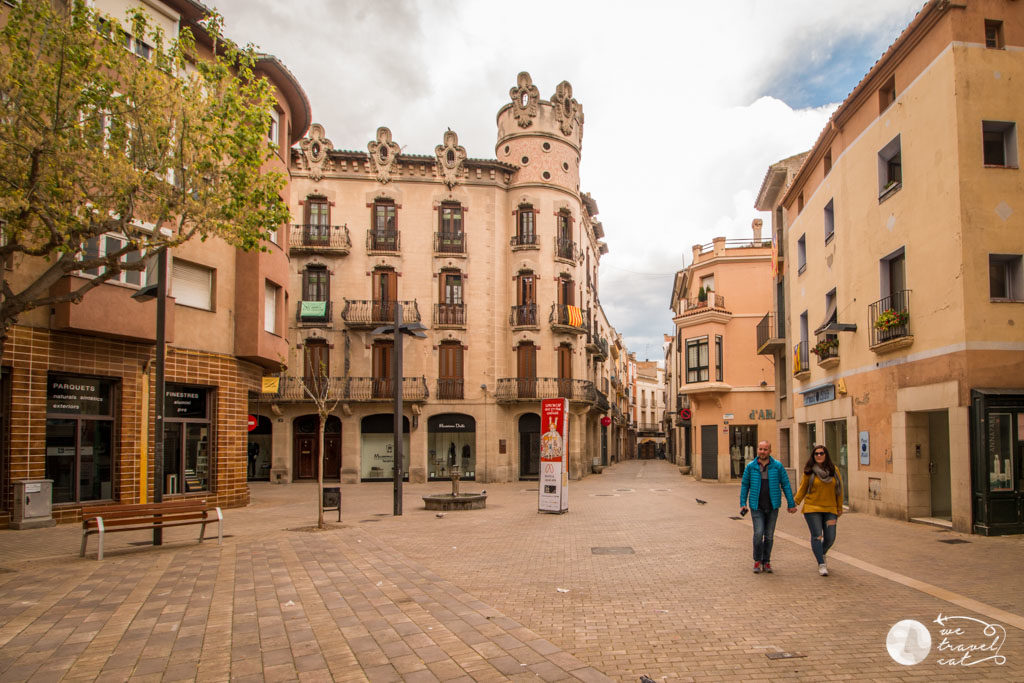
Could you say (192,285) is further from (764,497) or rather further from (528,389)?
(528,389)

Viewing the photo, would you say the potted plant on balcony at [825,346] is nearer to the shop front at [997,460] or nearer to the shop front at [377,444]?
the shop front at [997,460]

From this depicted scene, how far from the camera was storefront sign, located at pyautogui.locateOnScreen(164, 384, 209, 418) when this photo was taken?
18766mm

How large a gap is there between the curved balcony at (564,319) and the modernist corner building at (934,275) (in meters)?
17.4

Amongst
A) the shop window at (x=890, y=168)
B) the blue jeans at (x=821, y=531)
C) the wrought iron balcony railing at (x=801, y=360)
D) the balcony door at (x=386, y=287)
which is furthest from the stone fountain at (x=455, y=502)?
the balcony door at (x=386, y=287)

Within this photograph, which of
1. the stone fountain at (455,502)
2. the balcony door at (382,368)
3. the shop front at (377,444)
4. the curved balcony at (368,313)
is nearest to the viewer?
the stone fountain at (455,502)

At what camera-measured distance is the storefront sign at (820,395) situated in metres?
20.9

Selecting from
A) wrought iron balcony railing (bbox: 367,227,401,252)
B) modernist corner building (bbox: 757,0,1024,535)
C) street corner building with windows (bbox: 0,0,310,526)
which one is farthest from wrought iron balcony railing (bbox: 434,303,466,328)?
modernist corner building (bbox: 757,0,1024,535)

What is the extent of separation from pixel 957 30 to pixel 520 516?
14.3m

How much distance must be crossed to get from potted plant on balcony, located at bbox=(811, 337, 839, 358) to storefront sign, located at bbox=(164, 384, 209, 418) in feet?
57.7

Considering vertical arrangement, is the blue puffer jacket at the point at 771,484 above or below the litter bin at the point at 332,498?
above

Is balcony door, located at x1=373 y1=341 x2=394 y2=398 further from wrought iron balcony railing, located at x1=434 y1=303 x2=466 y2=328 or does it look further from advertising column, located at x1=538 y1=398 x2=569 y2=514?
advertising column, located at x1=538 y1=398 x2=569 y2=514

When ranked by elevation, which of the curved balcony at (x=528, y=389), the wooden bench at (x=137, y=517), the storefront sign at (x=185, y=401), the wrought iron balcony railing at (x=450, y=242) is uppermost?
the wrought iron balcony railing at (x=450, y=242)

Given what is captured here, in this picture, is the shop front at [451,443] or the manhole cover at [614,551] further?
the shop front at [451,443]

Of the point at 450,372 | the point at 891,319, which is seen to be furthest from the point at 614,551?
the point at 450,372
